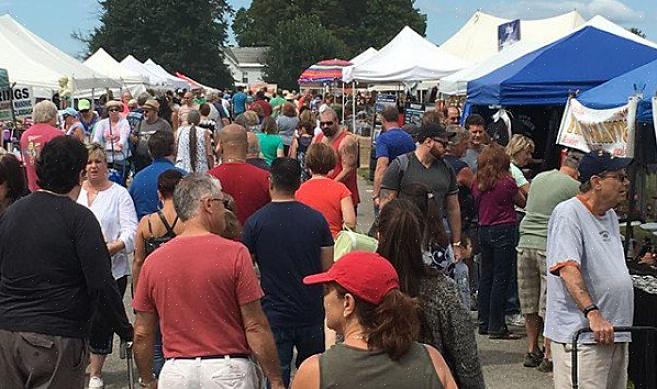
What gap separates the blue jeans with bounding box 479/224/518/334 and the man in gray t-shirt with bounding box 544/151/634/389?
11.3ft

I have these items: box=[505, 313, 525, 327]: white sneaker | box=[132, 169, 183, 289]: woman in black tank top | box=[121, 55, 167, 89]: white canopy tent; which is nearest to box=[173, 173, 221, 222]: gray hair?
box=[132, 169, 183, 289]: woman in black tank top

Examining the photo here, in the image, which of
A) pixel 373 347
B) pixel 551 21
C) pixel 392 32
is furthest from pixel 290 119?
pixel 392 32

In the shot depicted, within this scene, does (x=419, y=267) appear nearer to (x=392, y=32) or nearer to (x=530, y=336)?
(x=530, y=336)

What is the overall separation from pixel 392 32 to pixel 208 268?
3785 inches

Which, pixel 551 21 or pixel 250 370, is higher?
pixel 551 21

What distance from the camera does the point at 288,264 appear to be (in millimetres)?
5418

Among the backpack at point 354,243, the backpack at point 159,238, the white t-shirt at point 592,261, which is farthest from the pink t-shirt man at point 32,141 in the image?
the white t-shirt at point 592,261

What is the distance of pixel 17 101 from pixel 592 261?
10780 millimetres

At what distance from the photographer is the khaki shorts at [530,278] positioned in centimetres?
772

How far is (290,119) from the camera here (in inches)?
629

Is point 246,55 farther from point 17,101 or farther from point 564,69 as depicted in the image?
point 564,69

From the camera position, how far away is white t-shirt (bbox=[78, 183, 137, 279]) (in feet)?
21.4

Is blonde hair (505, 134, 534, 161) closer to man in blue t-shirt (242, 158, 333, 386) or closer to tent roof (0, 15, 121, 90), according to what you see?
man in blue t-shirt (242, 158, 333, 386)

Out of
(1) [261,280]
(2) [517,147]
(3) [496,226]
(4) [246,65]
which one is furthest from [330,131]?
(4) [246,65]
